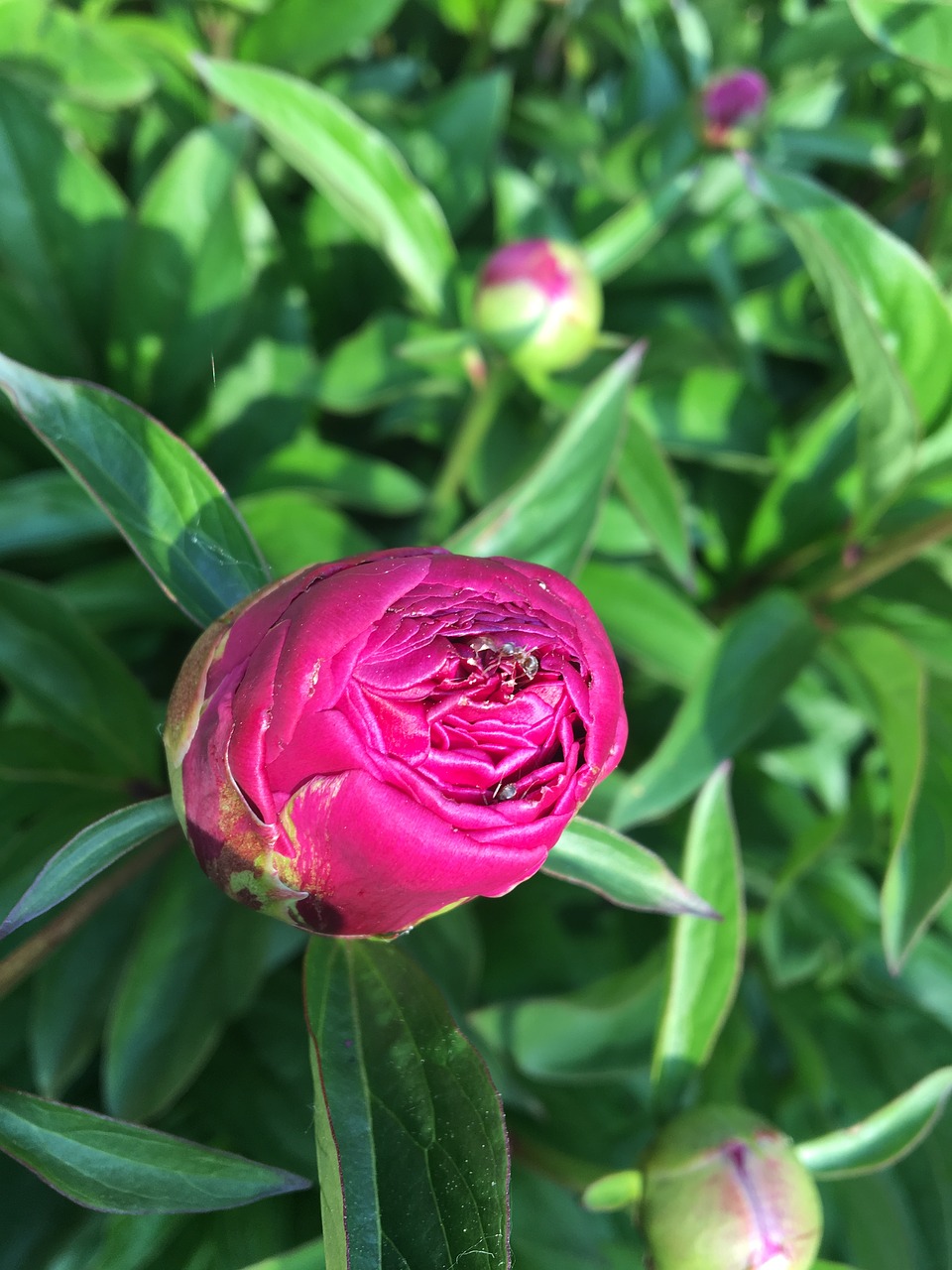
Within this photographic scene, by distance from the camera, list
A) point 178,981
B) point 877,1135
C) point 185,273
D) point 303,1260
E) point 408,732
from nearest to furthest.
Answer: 1. point 408,732
2. point 303,1260
3. point 877,1135
4. point 178,981
5. point 185,273

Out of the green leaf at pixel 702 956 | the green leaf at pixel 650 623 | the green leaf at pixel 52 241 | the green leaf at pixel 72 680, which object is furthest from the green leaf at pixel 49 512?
the green leaf at pixel 702 956

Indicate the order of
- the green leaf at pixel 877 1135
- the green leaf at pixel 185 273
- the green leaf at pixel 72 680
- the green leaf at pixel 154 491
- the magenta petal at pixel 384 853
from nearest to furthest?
the magenta petal at pixel 384 853, the green leaf at pixel 154 491, the green leaf at pixel 877 1135, the green leaf at pixel 72 680, the green leaf at pixel 185 273

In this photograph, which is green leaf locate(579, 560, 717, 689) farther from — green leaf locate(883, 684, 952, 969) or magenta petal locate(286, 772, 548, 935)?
magenta petal locate(286, 772, 548, 935)

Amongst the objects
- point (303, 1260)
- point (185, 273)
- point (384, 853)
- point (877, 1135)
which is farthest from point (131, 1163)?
point (185, 273)

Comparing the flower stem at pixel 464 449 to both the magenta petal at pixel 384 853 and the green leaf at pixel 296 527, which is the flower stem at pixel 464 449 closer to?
the green leaf at pixel 296 527

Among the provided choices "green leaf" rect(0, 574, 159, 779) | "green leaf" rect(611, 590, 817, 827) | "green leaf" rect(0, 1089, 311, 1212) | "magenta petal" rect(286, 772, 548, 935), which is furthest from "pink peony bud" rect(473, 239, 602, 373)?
"green leaf" rect(0, 1089, 311, 1212)

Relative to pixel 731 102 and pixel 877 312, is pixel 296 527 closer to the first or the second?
pixel 877 312
